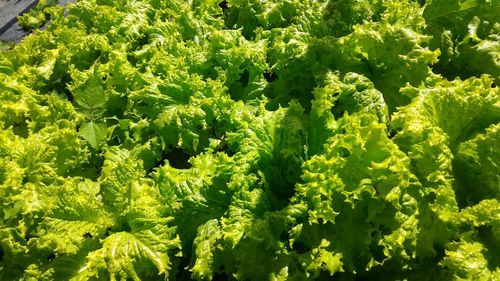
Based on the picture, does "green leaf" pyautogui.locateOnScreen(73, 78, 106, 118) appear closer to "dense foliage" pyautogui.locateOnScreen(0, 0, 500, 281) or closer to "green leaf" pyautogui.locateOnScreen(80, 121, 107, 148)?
"dense foliage" pyautogui.locateOnScreen(0, 0, 500, 281)

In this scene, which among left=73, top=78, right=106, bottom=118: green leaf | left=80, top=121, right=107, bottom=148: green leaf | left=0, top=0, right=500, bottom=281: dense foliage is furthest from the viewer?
left=73, top=78, right=106, bottom=118: green leaf

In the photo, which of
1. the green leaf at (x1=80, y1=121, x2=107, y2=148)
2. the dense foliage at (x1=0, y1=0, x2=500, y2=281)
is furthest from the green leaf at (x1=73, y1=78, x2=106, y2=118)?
the green leaf at (x1=80, y1=121, x2=107, y2=148)

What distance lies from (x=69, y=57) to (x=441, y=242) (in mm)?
3555

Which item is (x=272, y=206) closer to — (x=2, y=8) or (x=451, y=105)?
(x=451, y=105)

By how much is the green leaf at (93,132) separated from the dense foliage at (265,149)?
0.04 feet

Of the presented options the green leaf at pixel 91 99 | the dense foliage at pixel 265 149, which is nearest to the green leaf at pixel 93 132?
the dense foliage at pixel 265 149

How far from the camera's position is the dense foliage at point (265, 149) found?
2.78 metres

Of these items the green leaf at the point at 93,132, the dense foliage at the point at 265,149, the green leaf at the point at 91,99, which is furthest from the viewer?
the green leaf at the point at 91,99

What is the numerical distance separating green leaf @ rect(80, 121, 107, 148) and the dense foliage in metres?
0.01

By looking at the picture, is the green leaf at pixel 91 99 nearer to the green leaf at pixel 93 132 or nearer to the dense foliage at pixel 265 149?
the dense foliage at pixel 265 149

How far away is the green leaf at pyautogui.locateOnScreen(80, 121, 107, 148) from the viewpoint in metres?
3.88

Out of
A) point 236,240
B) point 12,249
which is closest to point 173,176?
point 236,240

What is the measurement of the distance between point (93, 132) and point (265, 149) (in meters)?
1.58

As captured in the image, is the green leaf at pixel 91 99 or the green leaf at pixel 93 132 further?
the green leaf at pixel 91 99
